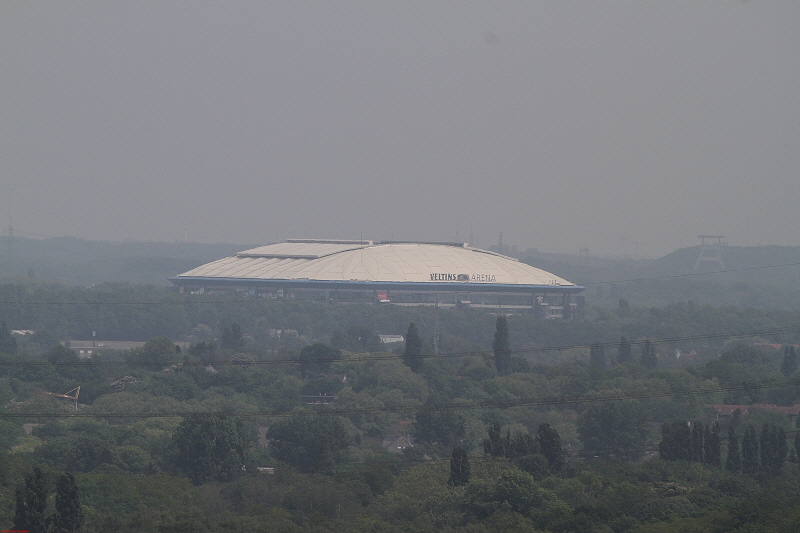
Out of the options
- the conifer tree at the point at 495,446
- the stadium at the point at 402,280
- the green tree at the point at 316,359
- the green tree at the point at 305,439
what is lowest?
the green tree at the point at 305,439

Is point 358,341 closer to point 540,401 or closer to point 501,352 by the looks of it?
point 501,352

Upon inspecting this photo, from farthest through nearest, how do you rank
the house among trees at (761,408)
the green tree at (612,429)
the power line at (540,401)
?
the house among trees at (761,408) → the power line at (540,401) → the green tree at (612,429)

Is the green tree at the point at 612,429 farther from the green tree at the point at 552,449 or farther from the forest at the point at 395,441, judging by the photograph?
the green tree at the point at 552,449

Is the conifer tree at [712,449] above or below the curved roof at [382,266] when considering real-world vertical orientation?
below

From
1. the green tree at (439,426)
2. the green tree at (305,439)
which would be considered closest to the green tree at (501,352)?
the green tree at (439,426)

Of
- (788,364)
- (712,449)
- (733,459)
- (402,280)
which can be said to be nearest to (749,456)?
(733,459)

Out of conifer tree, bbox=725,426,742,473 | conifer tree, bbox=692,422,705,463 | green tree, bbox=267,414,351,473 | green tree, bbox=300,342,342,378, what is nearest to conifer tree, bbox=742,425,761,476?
conifer tree, bbox=725,426,742,473

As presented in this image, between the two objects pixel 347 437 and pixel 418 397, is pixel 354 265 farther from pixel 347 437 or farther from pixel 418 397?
pixel 347 437

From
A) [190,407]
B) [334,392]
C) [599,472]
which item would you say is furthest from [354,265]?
[599,472]
